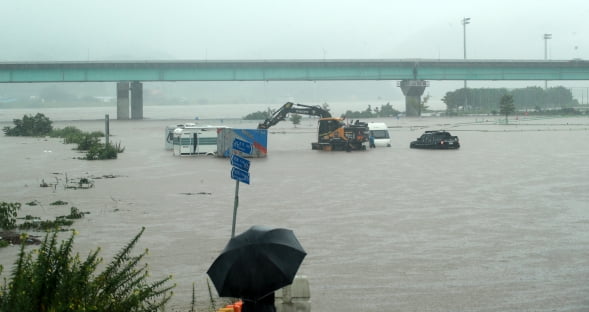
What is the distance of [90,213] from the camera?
71.7 feet

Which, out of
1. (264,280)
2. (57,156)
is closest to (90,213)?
(264,280)

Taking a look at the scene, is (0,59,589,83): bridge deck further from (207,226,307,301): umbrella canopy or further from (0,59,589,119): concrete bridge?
(207,226,307,301): umbrella canopy

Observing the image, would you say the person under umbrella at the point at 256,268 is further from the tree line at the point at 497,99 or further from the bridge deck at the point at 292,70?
the tree line at the point at 497,99

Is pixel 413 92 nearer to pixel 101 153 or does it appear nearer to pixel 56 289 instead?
pixel 101 153

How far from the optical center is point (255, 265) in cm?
741

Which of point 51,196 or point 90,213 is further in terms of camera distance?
point 51,196

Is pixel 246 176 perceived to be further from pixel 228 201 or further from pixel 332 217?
pixel 228 201

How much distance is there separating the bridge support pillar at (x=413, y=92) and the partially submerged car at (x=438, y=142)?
60656mm

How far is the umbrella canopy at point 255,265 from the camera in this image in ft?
24.1

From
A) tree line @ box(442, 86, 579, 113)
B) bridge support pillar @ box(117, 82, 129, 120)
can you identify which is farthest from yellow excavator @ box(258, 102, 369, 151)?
tree line @ box(442, 86, 579, 113)

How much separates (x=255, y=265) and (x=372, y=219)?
13359 mm

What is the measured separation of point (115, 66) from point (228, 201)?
81311mm

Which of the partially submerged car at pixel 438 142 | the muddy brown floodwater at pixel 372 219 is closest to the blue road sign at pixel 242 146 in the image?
the muddy brown floodwater at pixel 372 219

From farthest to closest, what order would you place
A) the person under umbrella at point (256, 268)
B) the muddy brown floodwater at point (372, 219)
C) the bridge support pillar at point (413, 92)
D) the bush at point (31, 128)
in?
the bridge support pillar at point (413, 92)
the bush at point (31, 128)
the muddy brown floodwater at point (372, 219)
the person under umbrella at point (256, 268)
